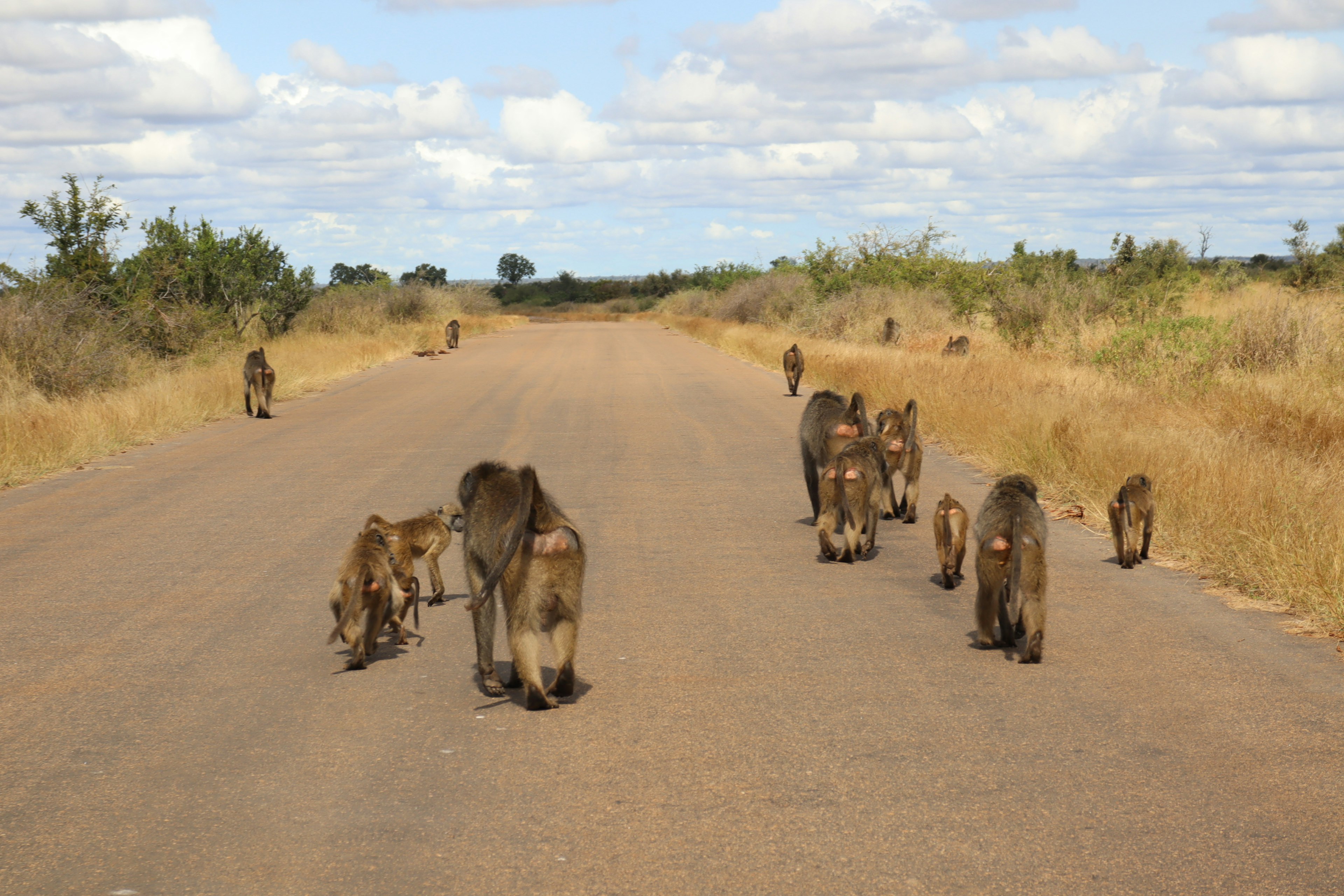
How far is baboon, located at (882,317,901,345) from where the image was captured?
30.5 m

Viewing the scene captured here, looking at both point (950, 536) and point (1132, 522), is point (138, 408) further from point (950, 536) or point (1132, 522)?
point (1132, 522)

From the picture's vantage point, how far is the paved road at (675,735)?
3932 mm

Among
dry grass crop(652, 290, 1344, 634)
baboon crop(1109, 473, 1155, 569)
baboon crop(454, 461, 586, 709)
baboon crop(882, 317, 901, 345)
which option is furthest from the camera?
baboon crop(882, 317, 901, 345)

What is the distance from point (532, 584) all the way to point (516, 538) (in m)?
0.25

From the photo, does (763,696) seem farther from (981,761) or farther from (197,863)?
(197,863)

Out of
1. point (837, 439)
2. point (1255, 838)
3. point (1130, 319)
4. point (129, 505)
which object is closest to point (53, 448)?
point (129, 505)

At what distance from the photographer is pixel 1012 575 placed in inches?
246

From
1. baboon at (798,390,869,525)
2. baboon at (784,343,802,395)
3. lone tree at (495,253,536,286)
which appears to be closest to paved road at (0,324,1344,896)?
baboon at (798,390,869,525)

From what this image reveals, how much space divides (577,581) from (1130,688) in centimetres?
265

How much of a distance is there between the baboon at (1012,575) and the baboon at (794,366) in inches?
606

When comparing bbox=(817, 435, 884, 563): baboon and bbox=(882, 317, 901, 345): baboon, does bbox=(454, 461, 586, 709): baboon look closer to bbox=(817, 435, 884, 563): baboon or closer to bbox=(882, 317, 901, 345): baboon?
bbox=(817, 435, 884, 563): baboon

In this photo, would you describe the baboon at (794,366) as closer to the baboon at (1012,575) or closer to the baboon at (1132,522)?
the baboon at (1132,522)

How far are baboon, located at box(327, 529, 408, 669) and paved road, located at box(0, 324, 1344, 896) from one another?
20cm

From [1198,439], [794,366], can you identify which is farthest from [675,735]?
[794,366]
